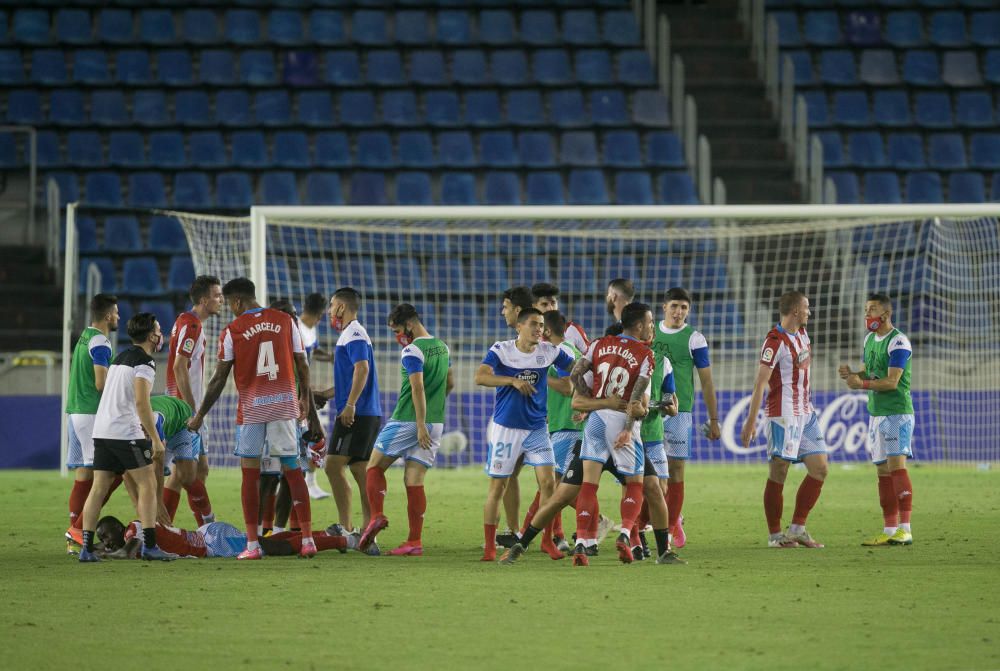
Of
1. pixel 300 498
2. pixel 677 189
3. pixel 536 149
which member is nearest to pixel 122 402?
pixel 300 498

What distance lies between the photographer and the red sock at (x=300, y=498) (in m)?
9.13

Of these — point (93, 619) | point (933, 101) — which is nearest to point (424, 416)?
point (93, 619)

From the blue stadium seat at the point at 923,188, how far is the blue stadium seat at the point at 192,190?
1139 cm

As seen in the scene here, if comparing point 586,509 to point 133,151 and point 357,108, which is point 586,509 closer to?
point 357,108

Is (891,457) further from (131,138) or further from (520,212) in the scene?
(131,138)

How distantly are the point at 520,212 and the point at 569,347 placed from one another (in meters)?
5.64

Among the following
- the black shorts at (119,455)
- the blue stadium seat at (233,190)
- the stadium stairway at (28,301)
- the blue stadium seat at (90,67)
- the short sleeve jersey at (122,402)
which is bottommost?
the black shorts at (119,455)

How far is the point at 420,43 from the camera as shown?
24031 millimetres

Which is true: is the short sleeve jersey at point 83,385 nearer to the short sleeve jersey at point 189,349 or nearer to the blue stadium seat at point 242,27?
the short sleeve jersey at point 189,349

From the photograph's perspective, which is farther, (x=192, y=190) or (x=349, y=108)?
(x=349, y=108)

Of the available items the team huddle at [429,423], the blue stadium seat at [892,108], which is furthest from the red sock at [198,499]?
the blue stadium seat at [892,108]

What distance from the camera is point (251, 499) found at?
9.10m

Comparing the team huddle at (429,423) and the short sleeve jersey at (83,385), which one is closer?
the team huddle at (429,423)

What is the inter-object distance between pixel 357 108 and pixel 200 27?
11.2ft
